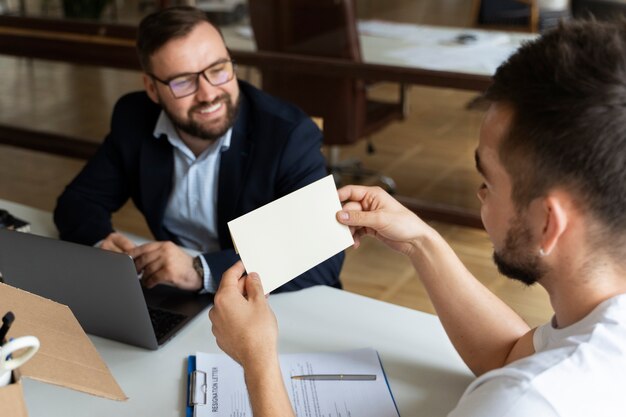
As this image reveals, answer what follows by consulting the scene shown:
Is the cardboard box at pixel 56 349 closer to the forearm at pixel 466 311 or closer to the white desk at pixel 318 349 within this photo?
the white desk at pixel 318 349

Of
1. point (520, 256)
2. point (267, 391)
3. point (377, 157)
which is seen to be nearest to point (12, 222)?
point (267, 391)

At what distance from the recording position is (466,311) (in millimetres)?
1293

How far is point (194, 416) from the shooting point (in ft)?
3.73

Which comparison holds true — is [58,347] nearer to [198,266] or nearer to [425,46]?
[198,266]

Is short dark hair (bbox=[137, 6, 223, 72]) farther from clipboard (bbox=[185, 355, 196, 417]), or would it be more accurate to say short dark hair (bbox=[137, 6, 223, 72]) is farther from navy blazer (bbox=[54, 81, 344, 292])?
clipboard (bbox=[185, 355, 196, 417])

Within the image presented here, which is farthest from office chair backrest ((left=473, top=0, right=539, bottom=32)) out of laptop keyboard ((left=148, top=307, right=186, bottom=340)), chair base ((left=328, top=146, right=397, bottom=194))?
laptop keyboard ((left=148, top=307, right=186, bottom=340))

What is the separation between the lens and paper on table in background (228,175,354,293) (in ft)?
3.74

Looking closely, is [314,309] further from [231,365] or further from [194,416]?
[194,416]

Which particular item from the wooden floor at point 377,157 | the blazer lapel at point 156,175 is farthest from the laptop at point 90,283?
the wooden floor at point 377,157

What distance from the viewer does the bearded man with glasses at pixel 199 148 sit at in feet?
5.96

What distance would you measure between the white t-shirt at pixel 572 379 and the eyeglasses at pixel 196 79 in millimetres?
1158

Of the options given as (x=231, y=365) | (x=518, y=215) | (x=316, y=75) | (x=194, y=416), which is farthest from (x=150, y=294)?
(x=316, y=75)

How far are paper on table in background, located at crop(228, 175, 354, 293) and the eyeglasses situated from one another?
0.74 metres

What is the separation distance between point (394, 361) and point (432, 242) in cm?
22
